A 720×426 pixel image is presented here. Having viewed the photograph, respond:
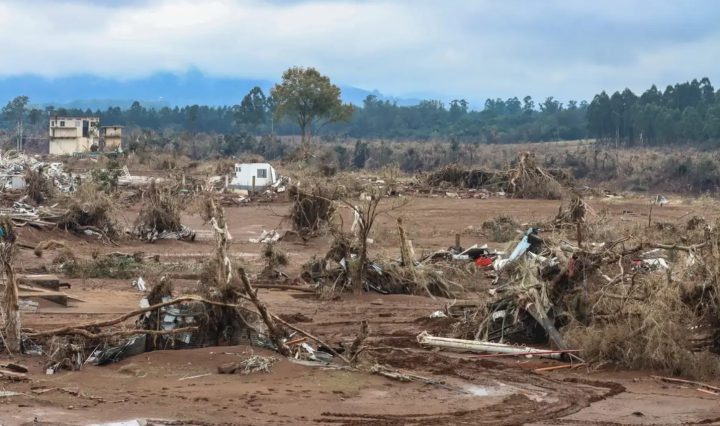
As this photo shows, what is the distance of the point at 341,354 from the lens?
38.8ft

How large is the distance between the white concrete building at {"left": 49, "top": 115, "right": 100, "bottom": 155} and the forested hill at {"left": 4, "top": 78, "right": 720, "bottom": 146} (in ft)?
92.1

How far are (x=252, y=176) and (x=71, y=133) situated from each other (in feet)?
117

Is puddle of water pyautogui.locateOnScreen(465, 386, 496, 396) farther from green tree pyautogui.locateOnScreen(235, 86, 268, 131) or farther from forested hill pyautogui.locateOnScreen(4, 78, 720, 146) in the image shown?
green tree pyautogui.locateOnScreen(235, 86, 268, 131)

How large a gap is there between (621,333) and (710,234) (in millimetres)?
2040

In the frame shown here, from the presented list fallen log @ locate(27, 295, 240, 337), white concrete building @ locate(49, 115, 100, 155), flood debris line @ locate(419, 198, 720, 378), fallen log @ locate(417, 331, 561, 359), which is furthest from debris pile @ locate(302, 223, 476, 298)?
white concrete building @ locate(49, 115, 100, 155)

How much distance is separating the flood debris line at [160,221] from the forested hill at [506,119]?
61051 mm

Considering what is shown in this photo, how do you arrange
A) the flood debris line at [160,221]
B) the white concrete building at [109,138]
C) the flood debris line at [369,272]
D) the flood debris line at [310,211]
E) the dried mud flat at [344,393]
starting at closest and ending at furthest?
the dried mud flat at [344,393] < the flood debris line at [369,272] < the flood debris line at [310,211] < the flood debris line at [160,221] < the white concrete building at [109,138]

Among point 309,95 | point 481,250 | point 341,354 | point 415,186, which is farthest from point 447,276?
point 309,95

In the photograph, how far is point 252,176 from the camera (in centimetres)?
4600

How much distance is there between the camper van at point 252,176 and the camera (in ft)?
151

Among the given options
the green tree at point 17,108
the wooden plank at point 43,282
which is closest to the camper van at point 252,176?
the wooden plank at point 43,282

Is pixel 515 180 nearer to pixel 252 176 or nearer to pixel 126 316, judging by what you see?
pixel 252 176

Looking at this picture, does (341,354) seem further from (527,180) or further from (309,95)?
(309,95)

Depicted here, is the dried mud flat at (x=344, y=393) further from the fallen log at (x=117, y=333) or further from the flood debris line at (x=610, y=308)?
the flood debris line at (x=610, y=308)
